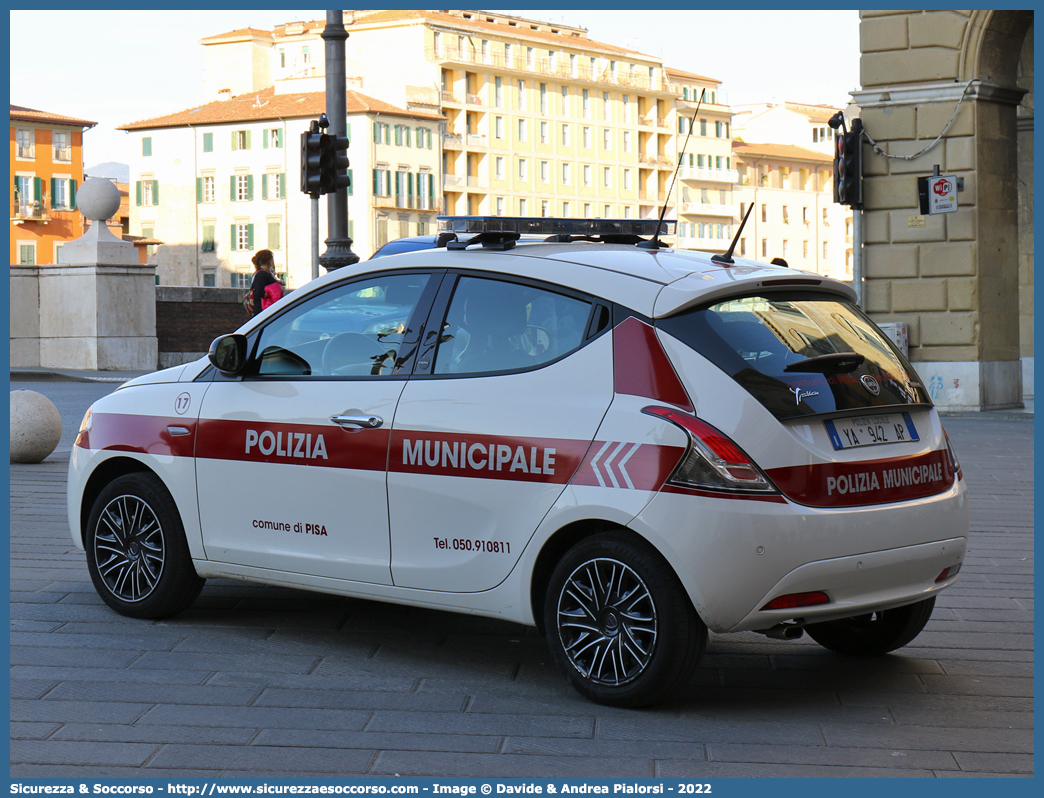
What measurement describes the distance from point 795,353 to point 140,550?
3.03m

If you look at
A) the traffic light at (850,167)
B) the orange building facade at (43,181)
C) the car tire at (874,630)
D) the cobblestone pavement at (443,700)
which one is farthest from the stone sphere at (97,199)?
the orange building facade at (43,181)

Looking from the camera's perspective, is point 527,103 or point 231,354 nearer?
point 231,354

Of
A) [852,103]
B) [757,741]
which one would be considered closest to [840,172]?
→ [852,103]

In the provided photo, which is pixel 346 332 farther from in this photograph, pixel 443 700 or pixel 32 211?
pixel 32 211

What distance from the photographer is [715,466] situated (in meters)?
4.69

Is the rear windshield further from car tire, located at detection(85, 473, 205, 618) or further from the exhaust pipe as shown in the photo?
car tire, located at detection(85, 473, 205, 618)

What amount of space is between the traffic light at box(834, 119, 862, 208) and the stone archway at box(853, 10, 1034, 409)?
194 mm

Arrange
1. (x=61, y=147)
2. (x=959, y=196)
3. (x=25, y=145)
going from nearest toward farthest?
(x=959, y=196) < (x=25, y=145) < (x=61, y=147)

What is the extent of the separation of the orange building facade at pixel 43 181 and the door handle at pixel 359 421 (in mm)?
93067

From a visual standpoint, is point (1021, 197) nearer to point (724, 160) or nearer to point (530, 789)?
point (530, 789)

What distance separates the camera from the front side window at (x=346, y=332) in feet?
18.6

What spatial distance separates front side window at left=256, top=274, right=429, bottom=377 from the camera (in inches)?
223

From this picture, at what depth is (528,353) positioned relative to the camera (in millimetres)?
5242

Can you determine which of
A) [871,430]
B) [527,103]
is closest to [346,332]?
[871,430]
